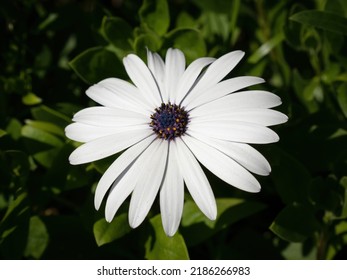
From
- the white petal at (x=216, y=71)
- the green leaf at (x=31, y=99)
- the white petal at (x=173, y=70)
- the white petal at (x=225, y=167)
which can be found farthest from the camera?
the green leaf at (x=31, y=99)

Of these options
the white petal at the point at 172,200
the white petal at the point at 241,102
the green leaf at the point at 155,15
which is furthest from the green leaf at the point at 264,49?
the white petal at the point at 172,200

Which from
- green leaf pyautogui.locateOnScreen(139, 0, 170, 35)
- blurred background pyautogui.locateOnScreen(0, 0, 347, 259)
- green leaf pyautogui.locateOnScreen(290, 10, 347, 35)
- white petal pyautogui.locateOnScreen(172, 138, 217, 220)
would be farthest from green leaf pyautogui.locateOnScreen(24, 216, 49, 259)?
green leaf pyautogui.locateOnScreen(290, 10, 347, 35)

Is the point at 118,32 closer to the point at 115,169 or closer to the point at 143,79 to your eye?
the point at 143,79

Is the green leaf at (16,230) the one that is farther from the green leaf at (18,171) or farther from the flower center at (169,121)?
the flower center at (169,121)

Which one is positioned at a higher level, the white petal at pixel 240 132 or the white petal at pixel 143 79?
the white petal at pixel 143 79

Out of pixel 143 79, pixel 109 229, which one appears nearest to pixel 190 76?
pixel 143 79

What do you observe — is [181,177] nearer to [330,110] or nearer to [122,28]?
[122,28]

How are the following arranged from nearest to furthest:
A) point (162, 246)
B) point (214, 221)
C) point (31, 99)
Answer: point (162, 246)
point (214, 221)
point (31, 99)

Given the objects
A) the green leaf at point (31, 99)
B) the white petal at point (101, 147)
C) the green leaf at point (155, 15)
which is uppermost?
the green leaf at point (155, 15)
